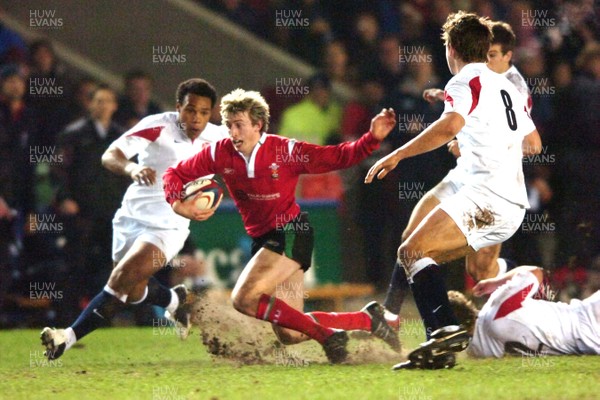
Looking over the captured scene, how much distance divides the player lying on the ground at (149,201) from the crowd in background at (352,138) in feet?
6.35

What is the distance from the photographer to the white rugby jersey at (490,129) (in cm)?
736

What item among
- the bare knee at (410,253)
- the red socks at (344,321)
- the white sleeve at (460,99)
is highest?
the white sleeve at (460,99)

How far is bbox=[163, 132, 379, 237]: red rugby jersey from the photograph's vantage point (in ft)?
25.8

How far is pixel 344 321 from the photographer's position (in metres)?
8.12

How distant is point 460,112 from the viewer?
23.8 ft

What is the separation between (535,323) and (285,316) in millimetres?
1566

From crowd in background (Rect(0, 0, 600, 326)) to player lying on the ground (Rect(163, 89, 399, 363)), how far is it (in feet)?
10.2

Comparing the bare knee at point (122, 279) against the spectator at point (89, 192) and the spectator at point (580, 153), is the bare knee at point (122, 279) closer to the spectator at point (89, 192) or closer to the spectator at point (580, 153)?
the spectator at point (89, 192)

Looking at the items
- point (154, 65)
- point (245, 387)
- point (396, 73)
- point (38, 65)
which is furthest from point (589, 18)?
point (245, 387)

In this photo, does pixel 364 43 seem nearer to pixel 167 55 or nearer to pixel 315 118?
pixel 315 118

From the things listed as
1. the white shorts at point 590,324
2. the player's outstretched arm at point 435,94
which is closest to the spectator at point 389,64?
the player's outstretched arm at point 435,94

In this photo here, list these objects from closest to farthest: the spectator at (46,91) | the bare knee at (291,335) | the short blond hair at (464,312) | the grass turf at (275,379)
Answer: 1. the grass turf at (275,379)
2. the bare knee at (291,335)
3. the short blond hair at (464,312)
4. the spectator at (46,91)

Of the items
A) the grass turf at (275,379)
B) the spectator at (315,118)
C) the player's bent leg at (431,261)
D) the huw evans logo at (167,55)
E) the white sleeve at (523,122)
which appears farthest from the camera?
the huw evans logo at (167,55)

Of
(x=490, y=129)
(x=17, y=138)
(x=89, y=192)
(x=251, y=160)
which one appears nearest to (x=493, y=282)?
(x=490, y=129)
